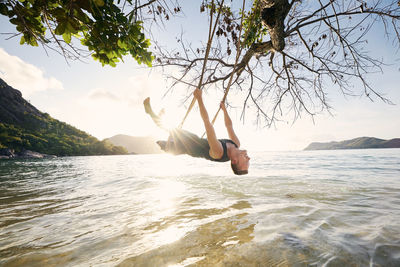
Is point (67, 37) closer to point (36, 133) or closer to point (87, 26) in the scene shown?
point (87, 26)

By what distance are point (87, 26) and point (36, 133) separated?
92.5 metres

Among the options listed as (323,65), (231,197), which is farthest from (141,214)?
(323,65)

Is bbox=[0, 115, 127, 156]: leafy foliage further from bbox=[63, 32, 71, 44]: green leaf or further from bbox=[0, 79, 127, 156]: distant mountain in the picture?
bbox=[63, 32, 71, 44]: green leaf

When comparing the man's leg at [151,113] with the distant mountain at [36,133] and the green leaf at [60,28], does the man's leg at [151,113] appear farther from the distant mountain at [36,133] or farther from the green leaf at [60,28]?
the distant mountain at [36,133]

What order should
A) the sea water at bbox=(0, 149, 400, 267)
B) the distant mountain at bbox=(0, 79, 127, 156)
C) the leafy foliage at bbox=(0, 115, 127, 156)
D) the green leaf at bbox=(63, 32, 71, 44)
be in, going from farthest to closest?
the distant mountain at bbox=(0, 79, 127, 156) → the leafy foliage at bbox=(0, 115, 127, 156) → the green leaf at bbox=(63, 32, 71, 44) → the sea water at bbox=(0, 149, 400, 267)

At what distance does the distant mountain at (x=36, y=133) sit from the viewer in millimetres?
56744

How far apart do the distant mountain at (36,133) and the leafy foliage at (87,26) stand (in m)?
65.7

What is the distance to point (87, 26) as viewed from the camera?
2.38 metres

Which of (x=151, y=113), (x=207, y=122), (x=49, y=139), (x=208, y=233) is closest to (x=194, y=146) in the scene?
(x=207, y=122)

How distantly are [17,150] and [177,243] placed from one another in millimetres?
71958

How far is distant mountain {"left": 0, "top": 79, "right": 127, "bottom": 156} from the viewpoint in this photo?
56.7 metres

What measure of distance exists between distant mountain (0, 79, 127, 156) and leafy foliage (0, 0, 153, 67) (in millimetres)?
65706

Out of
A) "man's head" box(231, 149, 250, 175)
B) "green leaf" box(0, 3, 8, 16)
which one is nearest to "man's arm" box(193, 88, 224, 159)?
"man's head" box(231, 149, 250, 175)

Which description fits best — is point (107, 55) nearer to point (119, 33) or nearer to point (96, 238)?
point (119, 33)
